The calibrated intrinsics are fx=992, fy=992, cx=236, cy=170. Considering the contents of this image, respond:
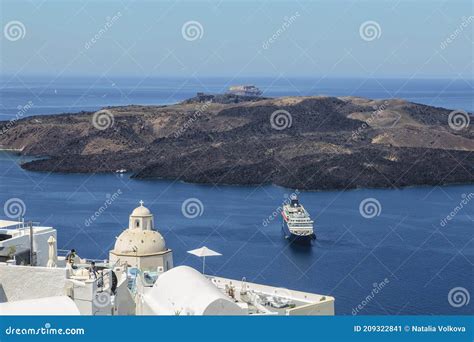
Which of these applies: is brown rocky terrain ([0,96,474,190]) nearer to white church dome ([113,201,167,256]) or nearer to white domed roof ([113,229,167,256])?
white church dome ([113,201,167,256])

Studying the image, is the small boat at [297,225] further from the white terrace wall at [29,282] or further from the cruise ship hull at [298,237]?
the white terrace wall at [29,282]

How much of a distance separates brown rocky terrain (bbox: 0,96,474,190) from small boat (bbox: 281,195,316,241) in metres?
12.3

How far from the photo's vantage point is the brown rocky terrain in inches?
2008

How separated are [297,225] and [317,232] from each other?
5.21 feet

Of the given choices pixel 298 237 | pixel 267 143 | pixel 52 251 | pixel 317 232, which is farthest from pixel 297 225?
pixel 267 143

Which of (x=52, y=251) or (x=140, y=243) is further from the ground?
(x=140, y=243)

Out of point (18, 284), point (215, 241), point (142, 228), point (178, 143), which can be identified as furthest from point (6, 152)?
point (18, 284)

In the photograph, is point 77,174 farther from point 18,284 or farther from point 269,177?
point 18,284

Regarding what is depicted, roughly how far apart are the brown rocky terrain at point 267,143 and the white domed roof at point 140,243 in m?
29.6

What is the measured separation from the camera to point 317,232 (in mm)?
34688

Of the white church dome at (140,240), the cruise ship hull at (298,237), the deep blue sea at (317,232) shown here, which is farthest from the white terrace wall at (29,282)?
the cruise ship hull at (298,237)

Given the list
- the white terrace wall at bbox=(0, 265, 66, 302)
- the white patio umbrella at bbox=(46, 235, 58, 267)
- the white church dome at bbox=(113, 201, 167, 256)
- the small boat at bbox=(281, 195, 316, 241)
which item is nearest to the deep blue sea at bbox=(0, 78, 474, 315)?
the small boat at bbox=(281, 195, 316, 241)

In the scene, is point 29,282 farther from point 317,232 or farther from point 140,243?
point 317,232

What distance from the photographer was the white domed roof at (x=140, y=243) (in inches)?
709
